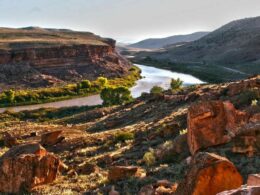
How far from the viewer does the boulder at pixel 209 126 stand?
17.0 m

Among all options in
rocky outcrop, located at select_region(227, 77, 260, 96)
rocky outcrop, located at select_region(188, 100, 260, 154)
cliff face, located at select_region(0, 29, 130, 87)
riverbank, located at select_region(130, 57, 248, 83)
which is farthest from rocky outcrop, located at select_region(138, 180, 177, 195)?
cliff face, located at select_region(0, 29, 130, 87)

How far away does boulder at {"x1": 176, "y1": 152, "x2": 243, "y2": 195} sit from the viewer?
1041 centimetres

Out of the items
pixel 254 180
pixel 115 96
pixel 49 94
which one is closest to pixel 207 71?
pixel 49 94

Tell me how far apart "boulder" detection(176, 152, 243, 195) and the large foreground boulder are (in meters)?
8.55

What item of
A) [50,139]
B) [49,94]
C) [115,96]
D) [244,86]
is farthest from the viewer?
[49,94]

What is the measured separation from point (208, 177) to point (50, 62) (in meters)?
107

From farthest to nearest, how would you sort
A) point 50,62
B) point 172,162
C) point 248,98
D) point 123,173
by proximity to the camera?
point 50,62, point 248,98, point 172,162, point 123,173

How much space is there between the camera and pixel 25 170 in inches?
704

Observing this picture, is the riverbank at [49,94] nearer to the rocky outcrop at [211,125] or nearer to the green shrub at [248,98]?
the green shrub at [248,98]

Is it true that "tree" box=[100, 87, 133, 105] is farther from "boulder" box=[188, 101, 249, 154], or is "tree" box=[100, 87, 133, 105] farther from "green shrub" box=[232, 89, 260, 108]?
"boulder" box=[188, 101, 249, 154]

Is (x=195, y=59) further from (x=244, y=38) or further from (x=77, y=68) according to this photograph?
(x=77, y=68)

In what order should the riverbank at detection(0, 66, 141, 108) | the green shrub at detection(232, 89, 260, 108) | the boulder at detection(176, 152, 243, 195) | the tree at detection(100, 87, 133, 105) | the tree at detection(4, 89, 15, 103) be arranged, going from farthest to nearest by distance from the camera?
the riverbank at detection(0, 66, 141, 108) → the tree at detection(4, 89, 15, 103) → the tree at detection(100, 87, 133, 105) → the green shrub at detection(232, 89, 260, 108) → the boulder at detection(176, 152, 243, 195)

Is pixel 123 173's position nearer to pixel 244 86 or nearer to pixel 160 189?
pixel 160 189

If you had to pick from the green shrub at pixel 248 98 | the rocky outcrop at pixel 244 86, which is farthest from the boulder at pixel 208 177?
the rocky outcrop at pixel 244 86
